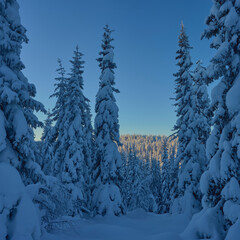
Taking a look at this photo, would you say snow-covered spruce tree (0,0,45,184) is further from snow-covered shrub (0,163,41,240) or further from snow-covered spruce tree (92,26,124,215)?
snow-covered spruce tree (92,26,124,215)

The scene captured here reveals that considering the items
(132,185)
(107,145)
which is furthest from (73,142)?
(132,185)

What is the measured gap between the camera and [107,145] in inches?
695

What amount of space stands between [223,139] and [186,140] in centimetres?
1118

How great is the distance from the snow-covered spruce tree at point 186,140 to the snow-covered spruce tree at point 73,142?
9.04 m

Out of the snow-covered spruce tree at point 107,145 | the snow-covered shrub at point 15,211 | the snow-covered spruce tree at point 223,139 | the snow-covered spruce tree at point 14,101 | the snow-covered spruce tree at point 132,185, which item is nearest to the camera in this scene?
the snow-covered shrub at point 15,211

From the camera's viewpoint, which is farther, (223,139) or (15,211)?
(223,139)

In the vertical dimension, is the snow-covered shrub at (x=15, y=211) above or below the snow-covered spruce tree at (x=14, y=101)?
below

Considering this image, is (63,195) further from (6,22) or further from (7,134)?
(6,22)

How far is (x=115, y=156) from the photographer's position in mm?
17547

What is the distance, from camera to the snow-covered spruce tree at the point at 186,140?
17.0 m

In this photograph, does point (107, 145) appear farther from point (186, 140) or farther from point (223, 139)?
point (223, 139)

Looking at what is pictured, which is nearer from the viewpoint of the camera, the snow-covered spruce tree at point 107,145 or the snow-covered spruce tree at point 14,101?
the snow-covered spruce tree at point 14,101

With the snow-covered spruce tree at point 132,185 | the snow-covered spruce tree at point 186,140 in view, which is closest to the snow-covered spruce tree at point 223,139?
the snow-covered spruce tree at point 186,140

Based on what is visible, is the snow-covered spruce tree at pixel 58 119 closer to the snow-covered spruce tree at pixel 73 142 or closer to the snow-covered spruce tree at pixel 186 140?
the snow-covered spruce tree at pixel 73 142
